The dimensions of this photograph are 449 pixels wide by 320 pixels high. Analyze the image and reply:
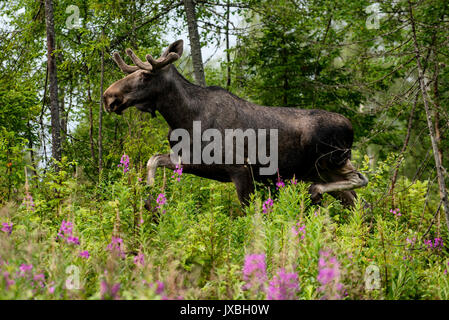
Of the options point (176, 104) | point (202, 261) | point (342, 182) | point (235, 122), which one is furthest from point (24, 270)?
point (342, 182)

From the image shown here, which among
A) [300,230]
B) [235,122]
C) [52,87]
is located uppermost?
[52,87]

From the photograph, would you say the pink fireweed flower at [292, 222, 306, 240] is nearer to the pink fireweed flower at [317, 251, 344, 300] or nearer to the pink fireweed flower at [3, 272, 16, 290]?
the pink fireweed flower at [317, 251, 344, 300]

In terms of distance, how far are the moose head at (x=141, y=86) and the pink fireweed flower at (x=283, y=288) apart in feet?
13.7

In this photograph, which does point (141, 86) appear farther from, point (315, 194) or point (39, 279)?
point (39, 279)

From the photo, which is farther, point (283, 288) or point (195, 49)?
point (195, 49)

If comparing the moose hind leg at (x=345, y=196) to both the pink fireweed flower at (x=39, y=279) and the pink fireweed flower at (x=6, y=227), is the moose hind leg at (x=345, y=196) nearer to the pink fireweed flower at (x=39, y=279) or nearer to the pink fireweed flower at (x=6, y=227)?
the pink fireweed flower at (x=6, y=227)

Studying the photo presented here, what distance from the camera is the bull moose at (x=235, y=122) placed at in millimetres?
6383

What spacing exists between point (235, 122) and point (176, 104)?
2.97 ft

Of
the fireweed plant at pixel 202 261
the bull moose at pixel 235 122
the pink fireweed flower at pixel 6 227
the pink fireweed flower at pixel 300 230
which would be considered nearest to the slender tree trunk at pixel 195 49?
the bull moose at pixel 235 122

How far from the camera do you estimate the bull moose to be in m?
6.38

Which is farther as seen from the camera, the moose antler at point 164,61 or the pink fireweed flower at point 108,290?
the moose antler at point 164,61

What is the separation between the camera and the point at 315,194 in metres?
6.66

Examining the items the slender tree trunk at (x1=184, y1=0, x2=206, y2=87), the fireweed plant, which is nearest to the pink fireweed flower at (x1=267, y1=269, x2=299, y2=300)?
the fireweed plant

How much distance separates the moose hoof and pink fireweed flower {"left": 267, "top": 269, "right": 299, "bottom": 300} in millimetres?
3878
